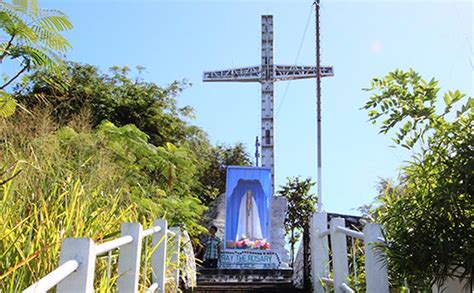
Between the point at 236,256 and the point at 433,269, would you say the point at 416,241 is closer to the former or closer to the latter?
the point at 433,269

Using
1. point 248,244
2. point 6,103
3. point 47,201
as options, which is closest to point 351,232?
point 47,201

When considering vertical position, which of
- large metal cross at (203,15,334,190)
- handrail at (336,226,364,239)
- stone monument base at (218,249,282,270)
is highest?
large metal cross at (203,15,334,190)

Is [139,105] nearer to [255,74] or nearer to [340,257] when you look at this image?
[255,74]

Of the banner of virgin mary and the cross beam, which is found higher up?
the cross beam

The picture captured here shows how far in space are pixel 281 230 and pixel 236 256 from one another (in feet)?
11.6

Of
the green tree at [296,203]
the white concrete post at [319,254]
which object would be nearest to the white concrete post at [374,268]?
the white concrete post at [319,254]

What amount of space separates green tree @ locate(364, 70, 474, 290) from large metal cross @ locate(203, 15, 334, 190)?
13.9m

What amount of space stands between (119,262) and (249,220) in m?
8.89

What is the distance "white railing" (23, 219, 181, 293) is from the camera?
1.26m

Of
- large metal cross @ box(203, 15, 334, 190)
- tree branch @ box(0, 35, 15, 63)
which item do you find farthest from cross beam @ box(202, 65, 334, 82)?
tree branch @ box(0, 35, 15, 63)

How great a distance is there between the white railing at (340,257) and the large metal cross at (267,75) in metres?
11.6

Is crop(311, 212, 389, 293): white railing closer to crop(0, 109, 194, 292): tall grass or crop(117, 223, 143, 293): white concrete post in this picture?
crop(117, 223, 143, 293): white concrete post

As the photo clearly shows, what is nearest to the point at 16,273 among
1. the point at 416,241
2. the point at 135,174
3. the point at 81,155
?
the point at 416,241

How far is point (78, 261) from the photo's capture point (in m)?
1.32
